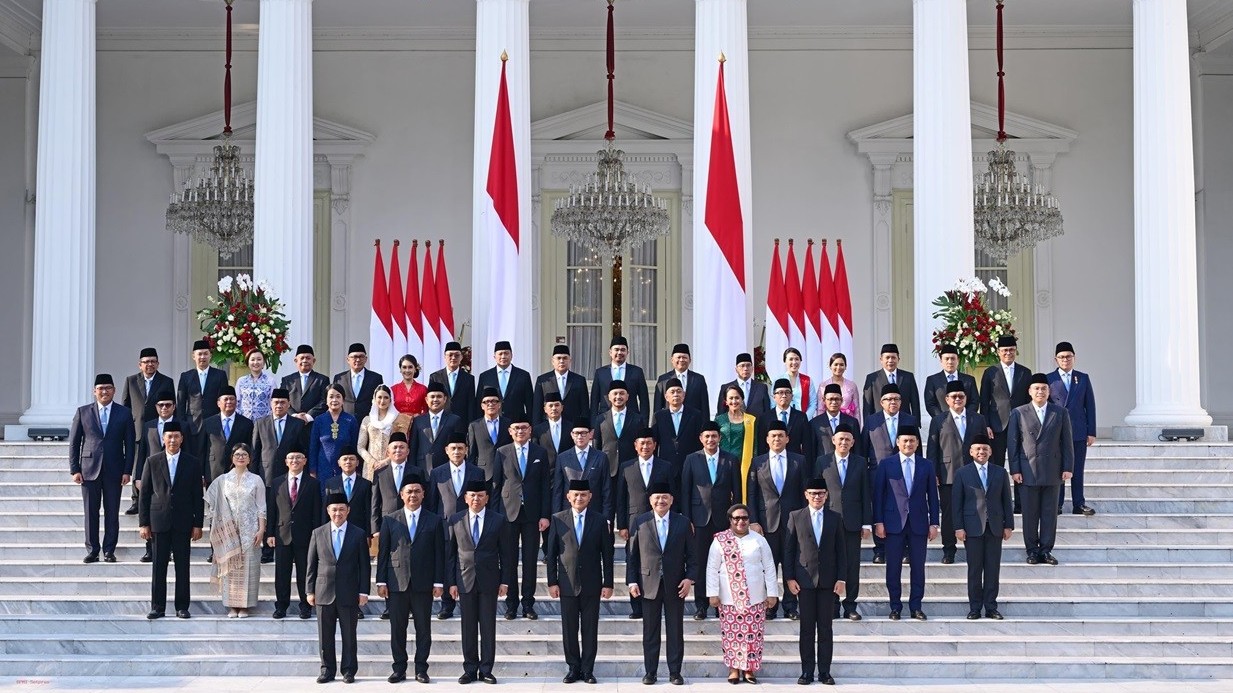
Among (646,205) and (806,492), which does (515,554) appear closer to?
(806,492)

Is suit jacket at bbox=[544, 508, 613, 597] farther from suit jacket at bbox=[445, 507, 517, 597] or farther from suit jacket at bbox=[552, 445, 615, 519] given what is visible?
suit jacket at bbox=[552, 445, 615, 519]

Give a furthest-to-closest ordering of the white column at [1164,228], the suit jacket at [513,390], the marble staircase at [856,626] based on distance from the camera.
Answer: the white column at [1164,228], the suit jacket at [513,390], the marble staircase at [856,626]

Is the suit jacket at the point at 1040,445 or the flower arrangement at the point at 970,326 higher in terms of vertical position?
the flower arrangement at the point at 970,326

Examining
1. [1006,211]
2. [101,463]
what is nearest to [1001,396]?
[1006,211]

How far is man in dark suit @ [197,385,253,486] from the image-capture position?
13156mm

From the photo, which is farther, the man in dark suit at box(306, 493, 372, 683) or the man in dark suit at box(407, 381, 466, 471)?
the man in dark suit at box(407, 381, 466, 471)

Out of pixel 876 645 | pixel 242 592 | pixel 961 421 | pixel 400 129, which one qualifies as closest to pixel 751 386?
pixel 961 421

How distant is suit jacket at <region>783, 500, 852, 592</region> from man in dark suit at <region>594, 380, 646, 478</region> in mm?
1839

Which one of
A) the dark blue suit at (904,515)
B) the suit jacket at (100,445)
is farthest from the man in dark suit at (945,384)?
the suit jacket at (100,445)

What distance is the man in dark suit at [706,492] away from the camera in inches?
483

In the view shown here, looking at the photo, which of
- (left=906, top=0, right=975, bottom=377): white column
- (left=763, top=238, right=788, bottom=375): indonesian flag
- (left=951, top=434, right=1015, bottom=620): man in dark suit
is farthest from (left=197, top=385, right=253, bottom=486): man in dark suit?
(left=906, top=0, right=975, bottom=377): white column

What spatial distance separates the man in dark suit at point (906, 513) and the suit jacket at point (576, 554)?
250 cm

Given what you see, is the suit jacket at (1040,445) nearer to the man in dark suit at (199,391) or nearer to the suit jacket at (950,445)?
the suit jacket at (950,445)

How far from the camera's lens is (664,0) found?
68.6ft
